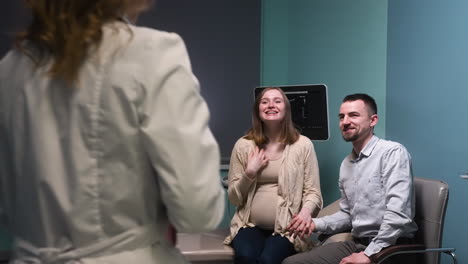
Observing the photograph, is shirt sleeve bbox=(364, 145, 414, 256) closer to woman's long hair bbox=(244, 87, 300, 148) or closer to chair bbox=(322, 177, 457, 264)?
chair bbox=(322, 177, 457, 264)

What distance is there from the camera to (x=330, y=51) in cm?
446

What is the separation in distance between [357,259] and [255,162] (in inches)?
37.8

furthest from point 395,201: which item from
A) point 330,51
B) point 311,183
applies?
point 330,51

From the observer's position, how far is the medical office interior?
3.19 m

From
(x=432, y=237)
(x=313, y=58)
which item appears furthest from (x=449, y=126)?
(x=313, y=58)

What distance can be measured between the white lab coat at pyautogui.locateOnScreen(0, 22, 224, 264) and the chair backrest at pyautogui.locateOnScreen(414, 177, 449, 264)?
2094mm

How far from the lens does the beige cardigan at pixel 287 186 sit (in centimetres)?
337

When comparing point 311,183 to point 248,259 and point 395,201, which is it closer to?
point 248,259

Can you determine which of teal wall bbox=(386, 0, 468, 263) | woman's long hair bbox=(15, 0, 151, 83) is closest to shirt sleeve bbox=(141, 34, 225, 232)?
woman's long hair bbox=(15, 0, 151, 83)

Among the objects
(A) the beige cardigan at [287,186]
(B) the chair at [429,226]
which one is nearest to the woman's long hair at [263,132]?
(A) the beige cardigan at [287,186]

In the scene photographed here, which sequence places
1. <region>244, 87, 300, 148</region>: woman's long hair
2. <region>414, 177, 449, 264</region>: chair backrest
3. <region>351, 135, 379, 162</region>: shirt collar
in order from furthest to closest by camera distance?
<region>244, 87, 300, 148</region>: woman's long hair → <region>351, 135, 379, 162</region>: shirt collar → <region>414, 177, 449, 264</region>: chair backrest

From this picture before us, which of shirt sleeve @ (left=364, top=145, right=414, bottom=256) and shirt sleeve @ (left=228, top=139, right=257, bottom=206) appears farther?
shirt sleeve @ (left=228, top=139, right=257, bottom=206)

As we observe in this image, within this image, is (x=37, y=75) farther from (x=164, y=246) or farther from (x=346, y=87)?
(x=346, y=87)

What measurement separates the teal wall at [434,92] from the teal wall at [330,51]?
16cm
